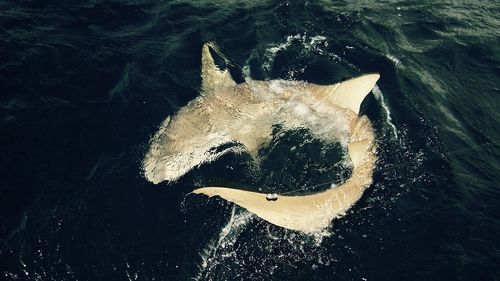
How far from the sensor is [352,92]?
431 inches

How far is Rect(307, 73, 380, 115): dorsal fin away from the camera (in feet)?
35.7

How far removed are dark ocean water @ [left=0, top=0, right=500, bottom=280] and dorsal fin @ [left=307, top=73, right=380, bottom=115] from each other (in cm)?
52

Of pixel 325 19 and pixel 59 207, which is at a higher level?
pixel 325 19

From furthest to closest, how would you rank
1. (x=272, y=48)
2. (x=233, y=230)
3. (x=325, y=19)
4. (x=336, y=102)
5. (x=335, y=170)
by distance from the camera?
(x=325, y=19) → (x=272, y=48) → (x=336, y=102) → (x=335, y=170) → (x=233, y=230)

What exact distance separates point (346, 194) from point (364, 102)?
4.03 meters

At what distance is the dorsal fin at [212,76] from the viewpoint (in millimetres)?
11679

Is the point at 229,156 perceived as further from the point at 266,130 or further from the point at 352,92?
the point at 352,92

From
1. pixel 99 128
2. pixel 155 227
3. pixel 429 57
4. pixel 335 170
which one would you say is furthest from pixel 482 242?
pixel 99 128

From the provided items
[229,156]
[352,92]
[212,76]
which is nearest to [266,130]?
[229,156]

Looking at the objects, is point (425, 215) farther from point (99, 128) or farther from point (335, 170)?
point (99, 128)

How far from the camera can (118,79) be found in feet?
37.2

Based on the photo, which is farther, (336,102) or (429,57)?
(429,57)

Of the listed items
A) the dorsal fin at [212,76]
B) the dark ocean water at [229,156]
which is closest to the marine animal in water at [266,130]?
A: the dorsal fin at [212,76]

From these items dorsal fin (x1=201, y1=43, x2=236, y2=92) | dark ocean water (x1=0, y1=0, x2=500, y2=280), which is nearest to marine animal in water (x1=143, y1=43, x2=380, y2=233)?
dorsal fin (x1=201, y1=43, x2=236, y2=92)
